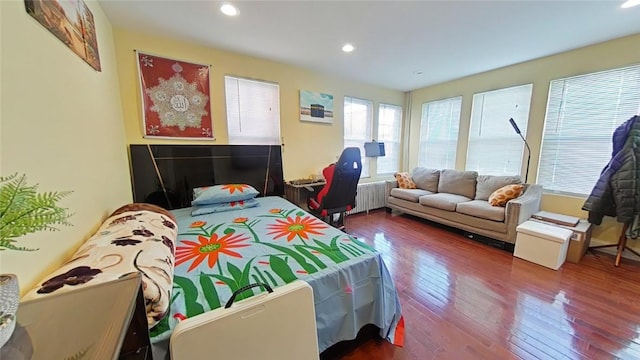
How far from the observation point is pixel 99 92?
5.89 ft

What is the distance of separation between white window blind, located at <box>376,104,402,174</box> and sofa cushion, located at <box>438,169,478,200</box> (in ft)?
3.64

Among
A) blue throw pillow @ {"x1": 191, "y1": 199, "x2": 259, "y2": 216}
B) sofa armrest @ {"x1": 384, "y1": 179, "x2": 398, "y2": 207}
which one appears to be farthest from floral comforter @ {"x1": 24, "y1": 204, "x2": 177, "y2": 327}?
sofa armrest @ {"x1": 384, "y1": 179, "x2": 398, "y2": 207}

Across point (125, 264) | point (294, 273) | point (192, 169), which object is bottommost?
point (294, 273)

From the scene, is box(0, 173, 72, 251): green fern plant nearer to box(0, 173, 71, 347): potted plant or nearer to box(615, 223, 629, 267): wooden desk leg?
box(0, 173, 71, 347): potted plant

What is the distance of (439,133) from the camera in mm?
4434

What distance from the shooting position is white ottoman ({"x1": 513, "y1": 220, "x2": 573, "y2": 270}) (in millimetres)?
2350

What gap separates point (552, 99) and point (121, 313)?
471 cm

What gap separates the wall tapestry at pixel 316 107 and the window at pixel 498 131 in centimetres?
249

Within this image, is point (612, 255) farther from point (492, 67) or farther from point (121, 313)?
point (121, 313)

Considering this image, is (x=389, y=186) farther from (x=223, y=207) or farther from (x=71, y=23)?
(x=71, y=23)

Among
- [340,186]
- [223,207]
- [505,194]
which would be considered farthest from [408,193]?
[223,207]

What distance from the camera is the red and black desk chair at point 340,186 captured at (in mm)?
2619

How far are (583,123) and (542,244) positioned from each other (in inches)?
68.9

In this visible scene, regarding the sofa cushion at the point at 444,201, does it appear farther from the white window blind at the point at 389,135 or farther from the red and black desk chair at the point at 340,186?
the red and black desk chair at the point at 340,186
